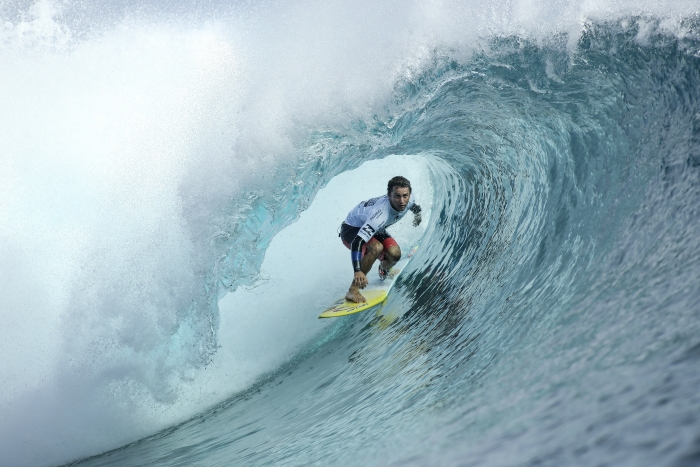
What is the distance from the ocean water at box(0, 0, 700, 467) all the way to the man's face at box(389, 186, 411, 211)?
0.84 metres

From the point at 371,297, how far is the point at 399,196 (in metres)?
1.40

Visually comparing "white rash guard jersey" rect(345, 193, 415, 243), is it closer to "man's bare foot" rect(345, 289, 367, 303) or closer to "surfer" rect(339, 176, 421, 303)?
"surfer" rect(339, 176, 421, 303)

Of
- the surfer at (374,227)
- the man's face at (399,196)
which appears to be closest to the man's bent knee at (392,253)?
the surfer at (374,227)

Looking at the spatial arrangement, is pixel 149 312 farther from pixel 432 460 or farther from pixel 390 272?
pixel 432 460

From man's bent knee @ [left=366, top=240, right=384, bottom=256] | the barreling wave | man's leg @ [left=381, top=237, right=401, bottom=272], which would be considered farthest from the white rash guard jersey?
the barreling wave

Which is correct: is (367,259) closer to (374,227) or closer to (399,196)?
(374,227)

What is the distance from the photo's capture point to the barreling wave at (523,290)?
6.41ft

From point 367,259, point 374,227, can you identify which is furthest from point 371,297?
point 374,227

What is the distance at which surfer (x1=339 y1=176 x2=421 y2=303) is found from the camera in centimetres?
584

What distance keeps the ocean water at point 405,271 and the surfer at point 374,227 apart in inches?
21.1

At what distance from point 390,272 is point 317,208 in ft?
10.8

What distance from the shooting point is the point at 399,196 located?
5.79m

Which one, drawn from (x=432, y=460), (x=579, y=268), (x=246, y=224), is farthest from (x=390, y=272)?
(x=432, y=460)

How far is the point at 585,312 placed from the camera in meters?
2.82
